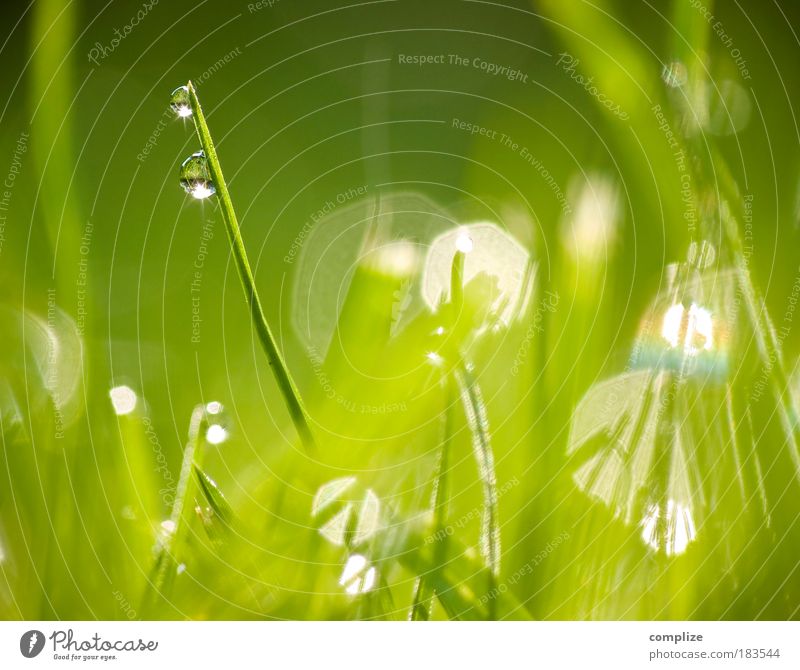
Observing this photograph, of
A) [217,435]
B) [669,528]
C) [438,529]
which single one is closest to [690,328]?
[669,528]

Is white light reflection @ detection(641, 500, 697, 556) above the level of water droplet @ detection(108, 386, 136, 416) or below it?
below

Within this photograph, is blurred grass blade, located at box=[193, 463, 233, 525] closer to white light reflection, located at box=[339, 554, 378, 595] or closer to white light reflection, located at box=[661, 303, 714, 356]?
white light reflection, located at box=[339, 554, 378, 595]

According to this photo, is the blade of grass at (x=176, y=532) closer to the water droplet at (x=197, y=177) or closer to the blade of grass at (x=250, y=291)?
the blade of grass at (x=250, y=291)

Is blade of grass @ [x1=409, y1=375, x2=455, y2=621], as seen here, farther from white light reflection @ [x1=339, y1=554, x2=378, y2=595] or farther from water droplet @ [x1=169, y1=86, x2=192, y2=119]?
water droplet @ [x1=169, y1=86, x2=192, y2=119]

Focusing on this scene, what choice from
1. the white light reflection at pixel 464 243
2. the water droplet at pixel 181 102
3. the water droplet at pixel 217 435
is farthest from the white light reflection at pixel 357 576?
the water droplet at pixel 181 102

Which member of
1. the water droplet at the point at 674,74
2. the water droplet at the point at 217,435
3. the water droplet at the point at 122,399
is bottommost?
the water droplet at the point at 217,435

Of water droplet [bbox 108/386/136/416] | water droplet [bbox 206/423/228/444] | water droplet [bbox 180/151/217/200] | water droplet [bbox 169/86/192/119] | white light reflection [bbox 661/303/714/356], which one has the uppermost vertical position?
water droplet [bbox 169/86/192/119]

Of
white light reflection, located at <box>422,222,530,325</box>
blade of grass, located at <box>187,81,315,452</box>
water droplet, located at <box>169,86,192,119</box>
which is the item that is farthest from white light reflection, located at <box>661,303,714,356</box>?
water droplet, located at <box>169,86,192,119</box>
